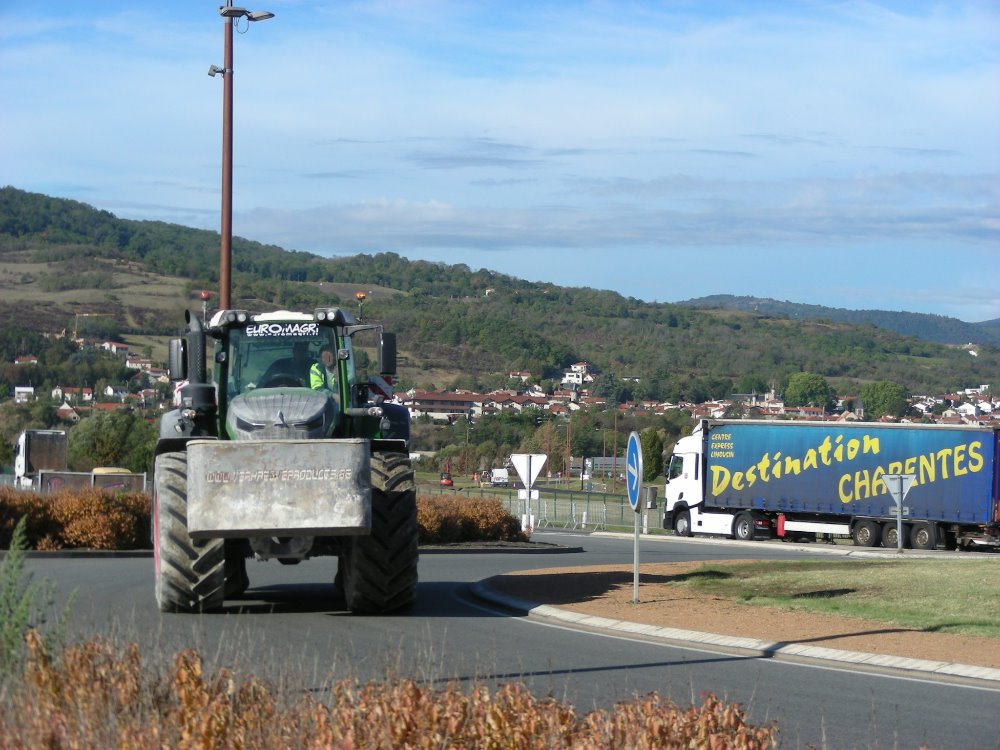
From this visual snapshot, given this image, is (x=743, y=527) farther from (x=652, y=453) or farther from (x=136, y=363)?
(x=136, y=363)

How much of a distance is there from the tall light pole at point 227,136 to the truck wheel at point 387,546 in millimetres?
8809

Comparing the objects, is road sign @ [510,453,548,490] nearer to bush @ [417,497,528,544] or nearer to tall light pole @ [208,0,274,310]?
bush @ [417,497,528,544]

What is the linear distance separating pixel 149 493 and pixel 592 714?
2291cm

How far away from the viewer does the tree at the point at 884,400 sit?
351 ft

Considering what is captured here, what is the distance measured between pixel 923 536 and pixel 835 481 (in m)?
3.30

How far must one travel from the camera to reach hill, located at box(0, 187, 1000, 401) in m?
73.1

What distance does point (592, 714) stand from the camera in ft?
22.0

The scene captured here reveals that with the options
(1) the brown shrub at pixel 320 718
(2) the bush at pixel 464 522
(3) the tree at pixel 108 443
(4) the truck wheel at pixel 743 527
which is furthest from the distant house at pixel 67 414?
(1) the brown shrub at pixel 320 718

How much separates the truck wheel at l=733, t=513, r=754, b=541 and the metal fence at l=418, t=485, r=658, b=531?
21.5ft

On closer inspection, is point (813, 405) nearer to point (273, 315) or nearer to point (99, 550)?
point (99, 550)

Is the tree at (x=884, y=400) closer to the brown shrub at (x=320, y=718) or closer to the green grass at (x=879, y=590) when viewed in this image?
the green grass at (x=879, y=590)

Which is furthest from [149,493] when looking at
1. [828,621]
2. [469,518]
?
[828,621]

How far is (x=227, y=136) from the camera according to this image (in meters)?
23.5

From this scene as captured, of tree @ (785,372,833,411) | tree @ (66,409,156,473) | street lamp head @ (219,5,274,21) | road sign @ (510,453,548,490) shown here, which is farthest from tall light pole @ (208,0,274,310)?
tree @ (785,372,833,411)
